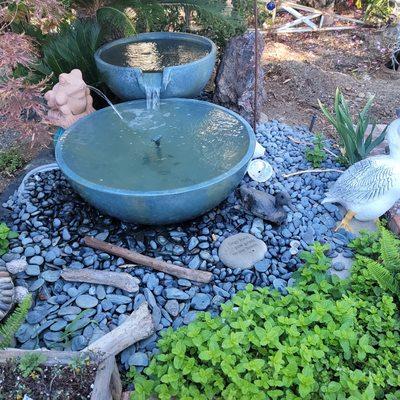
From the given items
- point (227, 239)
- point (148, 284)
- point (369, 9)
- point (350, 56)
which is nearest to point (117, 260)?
point (148, 284)

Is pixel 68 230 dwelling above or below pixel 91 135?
below

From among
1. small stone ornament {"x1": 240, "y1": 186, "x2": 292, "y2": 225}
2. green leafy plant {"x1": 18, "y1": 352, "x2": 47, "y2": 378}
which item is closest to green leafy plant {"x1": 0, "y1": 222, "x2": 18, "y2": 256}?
green leafy plant {"x1": 18, "y1": 352, "x2": 47, "y2": 378}

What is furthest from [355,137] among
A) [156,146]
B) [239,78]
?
[156,146]

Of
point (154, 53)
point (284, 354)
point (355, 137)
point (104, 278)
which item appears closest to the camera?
point (284, 354)

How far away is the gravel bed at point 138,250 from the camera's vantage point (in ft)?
6.94

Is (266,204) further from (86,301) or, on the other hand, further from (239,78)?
(239,78)

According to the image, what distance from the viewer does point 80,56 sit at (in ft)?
12.3

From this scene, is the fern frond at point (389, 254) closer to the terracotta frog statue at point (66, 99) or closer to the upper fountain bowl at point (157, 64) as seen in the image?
the upper fountain bowl at point (157, 64)

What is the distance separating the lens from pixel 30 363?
5.12 feet

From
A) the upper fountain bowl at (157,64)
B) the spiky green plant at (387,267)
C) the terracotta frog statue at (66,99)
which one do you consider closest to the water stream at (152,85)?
the upper fountain bowl at (157,64)

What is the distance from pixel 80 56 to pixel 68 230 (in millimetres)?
1916

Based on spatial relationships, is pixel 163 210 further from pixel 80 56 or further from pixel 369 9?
pixel 369 9

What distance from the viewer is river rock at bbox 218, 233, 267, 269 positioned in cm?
241

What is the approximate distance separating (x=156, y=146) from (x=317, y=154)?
1.28m
